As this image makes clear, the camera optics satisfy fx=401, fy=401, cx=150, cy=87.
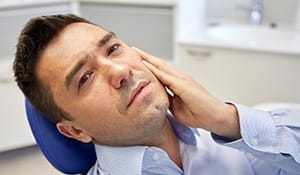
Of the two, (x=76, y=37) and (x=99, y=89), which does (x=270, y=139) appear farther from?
(x=76, y=37)

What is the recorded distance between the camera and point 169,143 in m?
1.15

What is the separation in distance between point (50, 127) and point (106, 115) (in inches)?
7.3

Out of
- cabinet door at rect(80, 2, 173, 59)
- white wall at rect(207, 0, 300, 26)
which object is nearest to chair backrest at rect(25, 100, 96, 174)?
cabinet door at rect(80, 2, 173, 59)

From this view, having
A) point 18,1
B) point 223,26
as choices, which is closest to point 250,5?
point 223,26

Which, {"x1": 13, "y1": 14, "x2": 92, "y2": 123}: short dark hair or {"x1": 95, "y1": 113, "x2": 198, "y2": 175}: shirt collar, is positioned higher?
{"x1": 13, "y1": 14, "x2": 92, "y2": 123}: short dark hair

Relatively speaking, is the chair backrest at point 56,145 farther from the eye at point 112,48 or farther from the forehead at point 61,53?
the eye at point 112,48

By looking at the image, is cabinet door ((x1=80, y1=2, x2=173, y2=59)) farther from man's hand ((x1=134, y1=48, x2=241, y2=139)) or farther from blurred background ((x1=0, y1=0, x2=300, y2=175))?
man's hand ((x1=134, y1=48, x2=241, y2=139))

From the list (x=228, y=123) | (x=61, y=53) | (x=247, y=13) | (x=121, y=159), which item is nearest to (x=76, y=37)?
(x=61, y=53)

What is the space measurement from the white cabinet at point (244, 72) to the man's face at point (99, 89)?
1.37 metres

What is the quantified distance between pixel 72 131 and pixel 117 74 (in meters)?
0.21

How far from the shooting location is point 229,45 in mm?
2297

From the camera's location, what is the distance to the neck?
1121 mm

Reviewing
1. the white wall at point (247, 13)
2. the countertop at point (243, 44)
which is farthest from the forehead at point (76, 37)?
the white wall at point (247, 13)

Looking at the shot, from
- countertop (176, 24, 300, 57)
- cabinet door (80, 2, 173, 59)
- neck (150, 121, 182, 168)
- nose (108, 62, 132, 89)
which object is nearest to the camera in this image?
nose (108, 62, 132, 89)
